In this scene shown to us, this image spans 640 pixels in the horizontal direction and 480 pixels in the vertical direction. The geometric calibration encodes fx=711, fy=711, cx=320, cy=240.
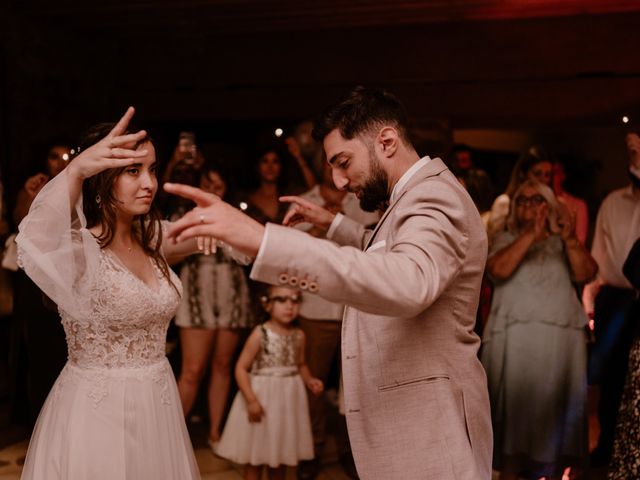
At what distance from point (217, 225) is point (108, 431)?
1019 millimetres

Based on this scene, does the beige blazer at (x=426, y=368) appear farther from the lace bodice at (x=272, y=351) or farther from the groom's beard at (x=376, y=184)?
the lace bodice at (x=272, y=351)

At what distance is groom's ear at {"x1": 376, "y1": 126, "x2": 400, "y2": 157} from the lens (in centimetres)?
175

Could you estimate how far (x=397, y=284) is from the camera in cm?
130

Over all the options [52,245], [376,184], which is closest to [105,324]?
[52,245]

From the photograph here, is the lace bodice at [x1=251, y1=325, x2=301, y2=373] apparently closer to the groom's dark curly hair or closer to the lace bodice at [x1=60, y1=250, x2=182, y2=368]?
the lace bodice at [x1=60, y1=250, x2=182, y2=368]

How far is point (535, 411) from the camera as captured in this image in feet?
11.0

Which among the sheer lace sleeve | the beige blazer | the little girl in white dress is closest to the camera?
the beige blazer

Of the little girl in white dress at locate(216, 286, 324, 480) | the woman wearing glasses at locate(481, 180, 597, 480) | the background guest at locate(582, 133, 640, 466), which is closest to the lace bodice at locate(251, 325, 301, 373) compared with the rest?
the little girl in white dress at locate(216, 286, 324, 480)

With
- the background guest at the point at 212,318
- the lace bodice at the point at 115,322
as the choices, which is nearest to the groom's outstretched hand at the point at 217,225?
the lace bodice at the point at 115,322

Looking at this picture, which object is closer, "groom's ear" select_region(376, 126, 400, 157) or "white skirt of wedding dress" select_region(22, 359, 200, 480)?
"groom's ear" select_region(376, 126, 400, 157)

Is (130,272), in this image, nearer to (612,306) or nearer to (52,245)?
(52,245)

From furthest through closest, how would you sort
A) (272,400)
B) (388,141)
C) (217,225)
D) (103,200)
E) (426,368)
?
(272,400)
(103,200)
(388,141)
(426,368)
(217,225)

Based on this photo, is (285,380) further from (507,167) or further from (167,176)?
(507,167)

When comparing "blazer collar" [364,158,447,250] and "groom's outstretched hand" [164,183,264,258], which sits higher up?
"blazer collar" [364,158,447,250]
